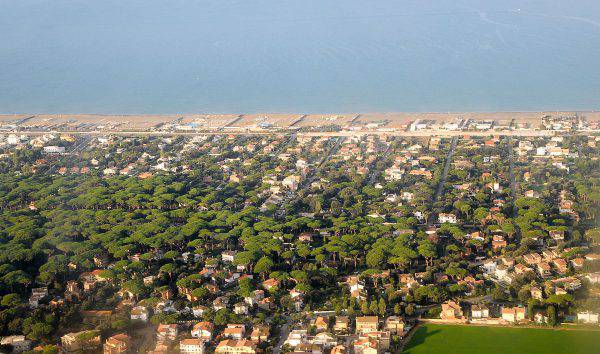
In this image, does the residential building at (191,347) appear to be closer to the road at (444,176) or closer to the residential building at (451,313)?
the residential building at (451,313)

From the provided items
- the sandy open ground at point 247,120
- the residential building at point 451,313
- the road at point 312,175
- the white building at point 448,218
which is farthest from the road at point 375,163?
the residential building at point 451,313

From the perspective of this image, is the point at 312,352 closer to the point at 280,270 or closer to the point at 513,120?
the point at 280,270

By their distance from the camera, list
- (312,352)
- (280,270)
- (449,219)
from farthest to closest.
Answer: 1. (449,219)
2. (280,270)
3. (312,352)

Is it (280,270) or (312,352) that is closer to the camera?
(312,352)

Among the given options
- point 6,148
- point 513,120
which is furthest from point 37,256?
point 513,120

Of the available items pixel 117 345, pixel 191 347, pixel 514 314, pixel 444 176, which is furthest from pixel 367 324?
pixel 444 176

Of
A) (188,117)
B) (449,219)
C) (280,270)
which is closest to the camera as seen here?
(280,270)
